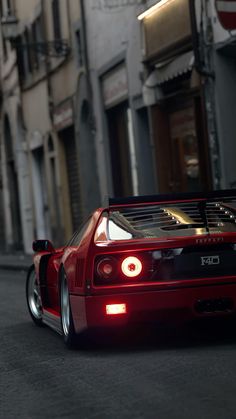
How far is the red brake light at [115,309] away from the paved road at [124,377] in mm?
323

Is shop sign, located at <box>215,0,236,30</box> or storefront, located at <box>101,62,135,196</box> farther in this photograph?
storefront, located at <box>101,62,135,196</box>

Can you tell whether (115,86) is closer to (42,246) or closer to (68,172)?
(68,172)

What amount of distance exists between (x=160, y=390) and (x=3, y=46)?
29.3 meters

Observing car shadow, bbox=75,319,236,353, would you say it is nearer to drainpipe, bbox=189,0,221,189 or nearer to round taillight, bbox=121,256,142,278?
round taillight, bbox=121,256,142,278

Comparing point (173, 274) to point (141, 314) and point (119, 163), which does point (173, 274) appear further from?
point (119, 163)

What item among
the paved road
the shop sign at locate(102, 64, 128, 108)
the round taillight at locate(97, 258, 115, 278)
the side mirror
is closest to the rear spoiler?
the round taillight at locate(97, 258, 115, 278)

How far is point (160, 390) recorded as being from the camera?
721 centimetres

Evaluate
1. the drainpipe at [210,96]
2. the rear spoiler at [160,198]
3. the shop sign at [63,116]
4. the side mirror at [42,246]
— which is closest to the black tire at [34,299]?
the side mirror at [42,246]

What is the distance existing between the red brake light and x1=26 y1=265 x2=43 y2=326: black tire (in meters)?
2.59

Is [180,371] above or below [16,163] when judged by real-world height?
below

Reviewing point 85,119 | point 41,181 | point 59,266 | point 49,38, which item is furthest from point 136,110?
point 59,266

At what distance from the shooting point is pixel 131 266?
29.6 ft

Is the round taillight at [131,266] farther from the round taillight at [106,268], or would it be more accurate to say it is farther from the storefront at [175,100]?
the storefront at [175,100]

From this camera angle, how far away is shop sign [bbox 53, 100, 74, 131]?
28391 mm
